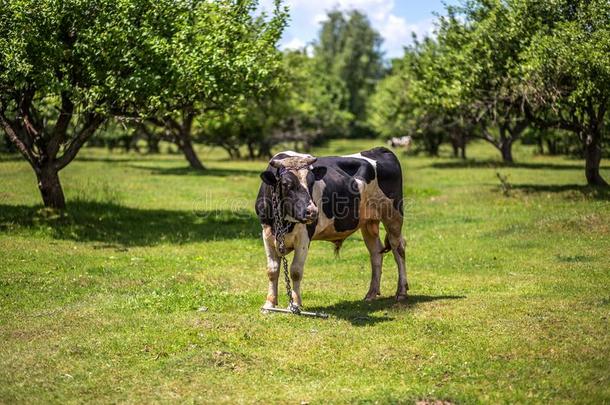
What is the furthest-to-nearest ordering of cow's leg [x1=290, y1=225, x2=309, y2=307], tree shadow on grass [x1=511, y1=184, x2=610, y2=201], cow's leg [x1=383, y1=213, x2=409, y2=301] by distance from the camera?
tree shadow on grass [x1=511, y1=184, x2=610, y2=201] → cow's leg [x1=383, y1=213, x2=409, y2=301] → cow's leg [x1=290, y1=225, x2=309, y2=307]

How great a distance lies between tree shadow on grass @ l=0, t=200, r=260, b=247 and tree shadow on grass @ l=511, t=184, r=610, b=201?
1289 cm

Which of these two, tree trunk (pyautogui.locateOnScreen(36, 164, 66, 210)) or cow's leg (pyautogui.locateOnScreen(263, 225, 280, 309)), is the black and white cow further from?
tree trunk (pyautogui.locateOnScreen(36, 164, 66, 210))

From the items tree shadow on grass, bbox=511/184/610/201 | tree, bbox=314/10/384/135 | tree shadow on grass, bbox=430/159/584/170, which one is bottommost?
tree shadow on grass, bbox=511/184/610/201

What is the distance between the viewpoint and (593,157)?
32906mm

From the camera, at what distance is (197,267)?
18.5 m

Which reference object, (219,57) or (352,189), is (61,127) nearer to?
(219,57)

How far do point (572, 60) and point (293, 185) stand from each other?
17.9 meters

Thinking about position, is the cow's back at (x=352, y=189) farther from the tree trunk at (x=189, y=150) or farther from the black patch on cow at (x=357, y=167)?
the tree trunk at (x=189, y=150)

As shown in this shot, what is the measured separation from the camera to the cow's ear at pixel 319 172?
1356cm

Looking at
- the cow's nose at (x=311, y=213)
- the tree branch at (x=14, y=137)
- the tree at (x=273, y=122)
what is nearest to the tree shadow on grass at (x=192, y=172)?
the tree at (x=273, y=122)

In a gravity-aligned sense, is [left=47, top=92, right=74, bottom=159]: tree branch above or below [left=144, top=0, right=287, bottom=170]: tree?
below

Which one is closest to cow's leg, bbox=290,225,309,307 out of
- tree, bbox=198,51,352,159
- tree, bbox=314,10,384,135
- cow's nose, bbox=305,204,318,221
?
cow's nose, bbox=305,204,318,221

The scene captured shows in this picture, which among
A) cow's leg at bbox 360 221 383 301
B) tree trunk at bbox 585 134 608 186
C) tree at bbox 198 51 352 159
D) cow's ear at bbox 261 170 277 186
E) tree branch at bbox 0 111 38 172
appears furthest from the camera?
tree at bbox 198 51 352 159

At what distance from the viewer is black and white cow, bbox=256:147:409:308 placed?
13000mm
